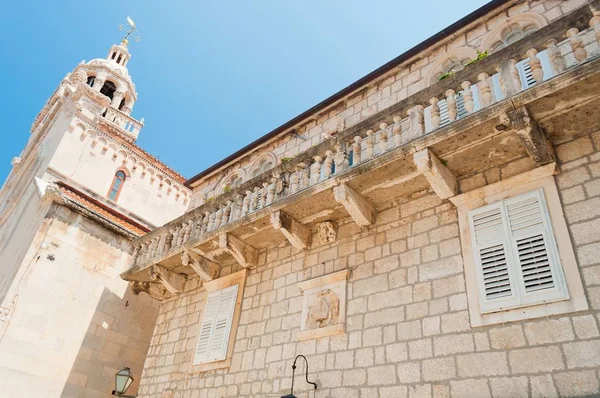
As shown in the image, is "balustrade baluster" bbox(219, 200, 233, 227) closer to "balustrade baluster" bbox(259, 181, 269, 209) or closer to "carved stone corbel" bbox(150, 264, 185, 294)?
"balustrade baluster" bbox(259, 181, 269, 209)

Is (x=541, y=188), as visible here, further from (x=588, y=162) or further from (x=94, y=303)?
(x=94, y=303)

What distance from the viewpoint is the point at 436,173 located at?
5.80 meters

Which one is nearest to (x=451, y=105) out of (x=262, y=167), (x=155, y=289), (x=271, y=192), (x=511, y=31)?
(x=511, y=31)

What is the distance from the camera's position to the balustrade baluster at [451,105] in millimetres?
5668

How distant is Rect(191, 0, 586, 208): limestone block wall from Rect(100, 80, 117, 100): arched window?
15.2 m

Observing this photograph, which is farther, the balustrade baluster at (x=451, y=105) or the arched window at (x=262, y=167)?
the arched window at (x=262, y=167)

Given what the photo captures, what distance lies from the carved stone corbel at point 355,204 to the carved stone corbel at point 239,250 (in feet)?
7.69

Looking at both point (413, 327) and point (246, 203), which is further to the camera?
point (246, 203)

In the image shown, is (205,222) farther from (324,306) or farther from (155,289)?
(324,306)

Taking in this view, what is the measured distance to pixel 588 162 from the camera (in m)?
5.20

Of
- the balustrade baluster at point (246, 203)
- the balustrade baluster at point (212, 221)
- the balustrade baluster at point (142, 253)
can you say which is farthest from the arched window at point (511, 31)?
the balustrade baluster at point (142, 253)

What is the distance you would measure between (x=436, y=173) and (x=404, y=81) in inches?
144

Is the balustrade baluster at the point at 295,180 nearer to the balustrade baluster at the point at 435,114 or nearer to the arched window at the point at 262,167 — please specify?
the balustrade baluster at the point at 435,114

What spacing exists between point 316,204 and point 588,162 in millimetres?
3621
